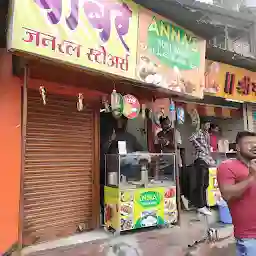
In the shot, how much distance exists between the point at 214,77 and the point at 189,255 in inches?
152

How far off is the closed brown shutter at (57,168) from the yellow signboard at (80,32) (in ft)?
4.45

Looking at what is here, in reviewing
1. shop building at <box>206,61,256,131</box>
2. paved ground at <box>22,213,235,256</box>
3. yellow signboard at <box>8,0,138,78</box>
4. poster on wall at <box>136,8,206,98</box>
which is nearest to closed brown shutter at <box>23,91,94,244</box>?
paved ground at <box>22,213,235,256</box>

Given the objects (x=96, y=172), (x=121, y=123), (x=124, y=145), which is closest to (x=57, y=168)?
(x=96, y=172)

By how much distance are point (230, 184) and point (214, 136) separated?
17.6ft

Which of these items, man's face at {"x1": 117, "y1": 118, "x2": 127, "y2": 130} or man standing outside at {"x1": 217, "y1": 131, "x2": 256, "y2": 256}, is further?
man's face at {"x1": 117, "y1": 118, "x2": 127, "y2": 130}

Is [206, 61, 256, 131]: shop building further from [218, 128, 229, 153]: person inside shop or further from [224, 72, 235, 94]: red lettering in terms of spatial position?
[218, 128, 229, 153]: person inside shop

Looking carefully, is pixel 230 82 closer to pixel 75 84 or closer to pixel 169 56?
pixel 169 56

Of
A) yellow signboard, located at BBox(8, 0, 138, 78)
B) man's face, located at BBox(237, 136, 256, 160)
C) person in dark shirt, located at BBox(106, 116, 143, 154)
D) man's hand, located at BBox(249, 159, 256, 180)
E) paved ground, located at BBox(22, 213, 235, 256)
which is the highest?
yellow signboard, located at BBox(8, 0, 138, 78)

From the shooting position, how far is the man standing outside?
2.89 metres

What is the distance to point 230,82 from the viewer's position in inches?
270

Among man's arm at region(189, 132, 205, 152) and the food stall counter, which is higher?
man's arm at region(189, 132, 205, 152)

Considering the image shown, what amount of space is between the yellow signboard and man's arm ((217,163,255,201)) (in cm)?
204

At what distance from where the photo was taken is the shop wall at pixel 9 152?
389cm

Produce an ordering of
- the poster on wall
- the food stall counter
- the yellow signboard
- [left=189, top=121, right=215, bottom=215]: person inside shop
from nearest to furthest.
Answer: the yellow signboard
the poster on wall
the food stall counter
[left=189, top=121, right=215, bottom=215]: person inside shop
